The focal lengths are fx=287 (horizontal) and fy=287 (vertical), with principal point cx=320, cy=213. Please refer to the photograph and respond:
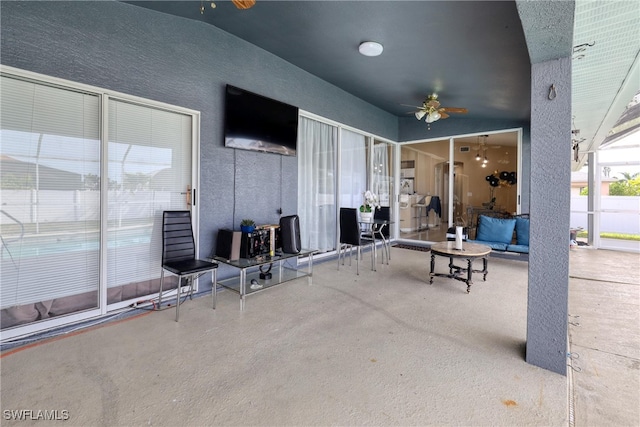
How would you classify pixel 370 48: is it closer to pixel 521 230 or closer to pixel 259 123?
pixel 259 123

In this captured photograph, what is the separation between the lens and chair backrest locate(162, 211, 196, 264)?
284cm

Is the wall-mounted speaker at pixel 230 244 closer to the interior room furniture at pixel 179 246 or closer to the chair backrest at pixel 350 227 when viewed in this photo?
the interior room furniture at pixel 179 246

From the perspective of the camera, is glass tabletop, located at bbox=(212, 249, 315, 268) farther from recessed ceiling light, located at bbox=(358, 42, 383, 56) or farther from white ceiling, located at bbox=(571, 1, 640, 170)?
white ceiling, located at bbox=(571, 1, 640, 170)

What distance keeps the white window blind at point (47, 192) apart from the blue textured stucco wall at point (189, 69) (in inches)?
10.5

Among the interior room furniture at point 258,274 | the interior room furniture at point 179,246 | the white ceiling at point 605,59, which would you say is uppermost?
the white ceiling at point 605,59

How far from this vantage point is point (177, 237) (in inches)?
115

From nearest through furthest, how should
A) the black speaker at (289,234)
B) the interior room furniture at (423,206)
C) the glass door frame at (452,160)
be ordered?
the black speaker at (289,234) → the glass door frame at (452,160) → the interior room furniture at (423,206)

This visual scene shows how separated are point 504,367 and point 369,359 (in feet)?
2.91

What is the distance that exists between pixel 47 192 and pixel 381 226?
158 inches

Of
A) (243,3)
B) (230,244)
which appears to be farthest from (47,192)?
(243,3)

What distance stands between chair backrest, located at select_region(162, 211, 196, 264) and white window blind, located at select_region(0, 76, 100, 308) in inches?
21.8

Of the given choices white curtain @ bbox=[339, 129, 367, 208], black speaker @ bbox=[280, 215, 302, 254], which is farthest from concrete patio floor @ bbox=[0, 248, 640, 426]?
white curtain @ bbox=[339, 129, 367, 208]

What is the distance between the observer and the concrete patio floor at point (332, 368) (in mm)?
1514

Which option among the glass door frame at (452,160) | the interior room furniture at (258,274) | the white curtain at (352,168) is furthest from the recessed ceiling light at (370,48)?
the glass door frame at (452,160)
